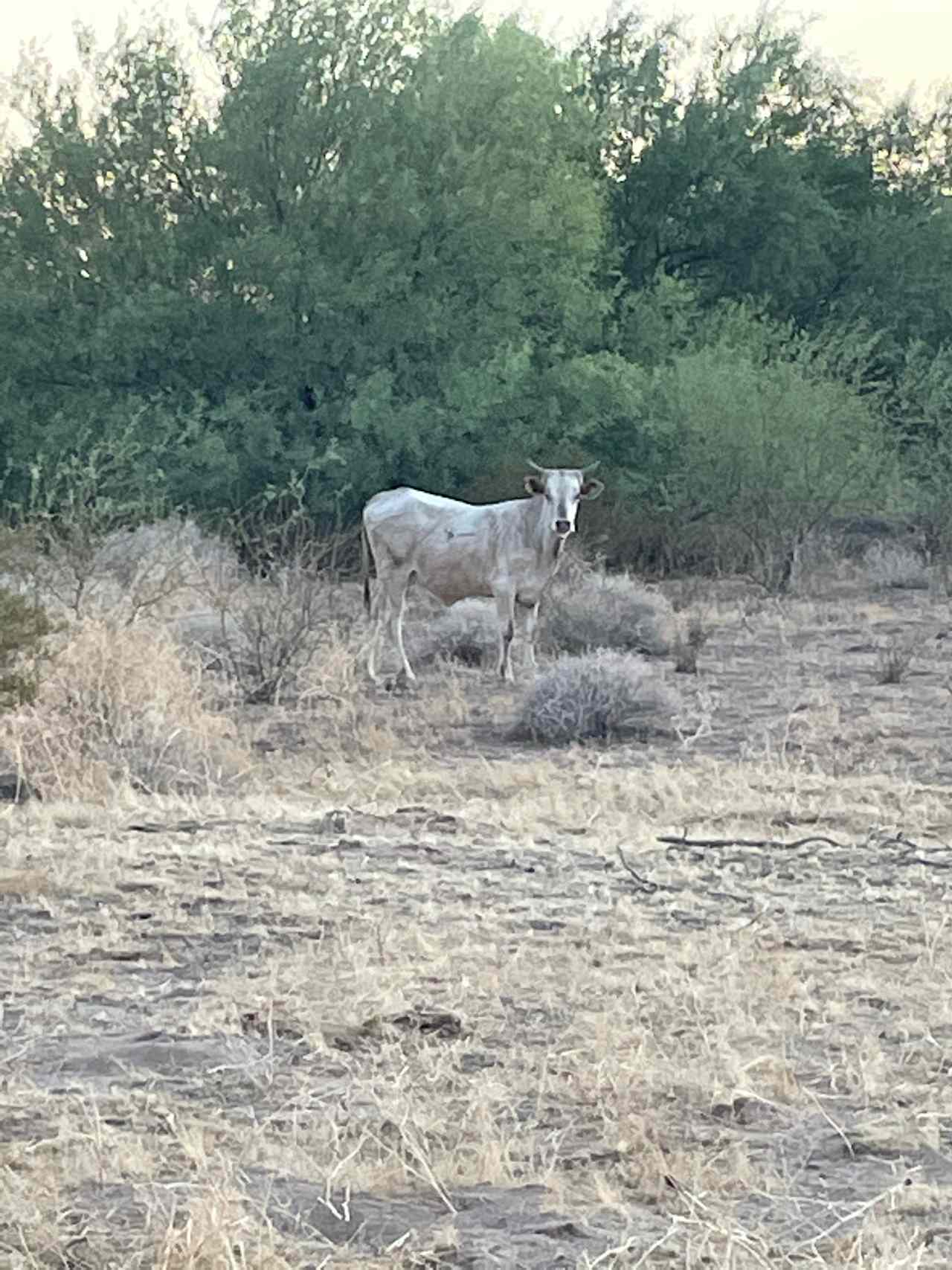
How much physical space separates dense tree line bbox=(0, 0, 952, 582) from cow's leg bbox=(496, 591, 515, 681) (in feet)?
30.3

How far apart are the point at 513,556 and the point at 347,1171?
1309 cm

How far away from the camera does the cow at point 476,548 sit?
686 inches

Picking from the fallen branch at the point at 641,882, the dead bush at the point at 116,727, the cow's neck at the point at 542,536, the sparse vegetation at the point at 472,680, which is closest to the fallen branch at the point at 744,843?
the sparse vegetation at the point at 472,680

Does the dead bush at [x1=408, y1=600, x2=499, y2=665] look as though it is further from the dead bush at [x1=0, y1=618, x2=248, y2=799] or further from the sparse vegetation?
the dead bush at [x1=0, y1=618, x2=248, y2=799]

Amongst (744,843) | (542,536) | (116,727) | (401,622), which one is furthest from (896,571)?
(744,843)

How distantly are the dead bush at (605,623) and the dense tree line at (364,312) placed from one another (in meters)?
6.61

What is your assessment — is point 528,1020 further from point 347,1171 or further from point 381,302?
point 381,302

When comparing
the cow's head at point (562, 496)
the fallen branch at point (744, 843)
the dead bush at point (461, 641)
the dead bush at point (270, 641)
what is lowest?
the dead bush at point (461, 641)

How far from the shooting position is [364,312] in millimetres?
28312

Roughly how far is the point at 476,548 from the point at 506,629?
0.90 metres

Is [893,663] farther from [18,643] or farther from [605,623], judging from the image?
[18,643]

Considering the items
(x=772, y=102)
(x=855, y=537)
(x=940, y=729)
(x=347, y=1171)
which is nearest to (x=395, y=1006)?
(x=347, y=1171)

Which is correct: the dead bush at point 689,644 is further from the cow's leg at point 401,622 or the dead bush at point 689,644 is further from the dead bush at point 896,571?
the dead bush at point 896,571

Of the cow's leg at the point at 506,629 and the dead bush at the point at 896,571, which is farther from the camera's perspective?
the dead bush at the point at 896,571
